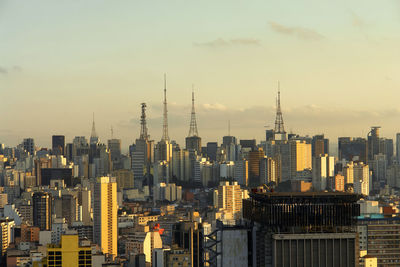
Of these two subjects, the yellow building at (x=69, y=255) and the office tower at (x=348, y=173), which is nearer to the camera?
the yellow building at (x=69, y=255)

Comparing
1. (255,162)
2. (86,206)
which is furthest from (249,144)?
(86,206)

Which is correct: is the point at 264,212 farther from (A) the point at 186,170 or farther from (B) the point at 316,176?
(A) the point at 186,170

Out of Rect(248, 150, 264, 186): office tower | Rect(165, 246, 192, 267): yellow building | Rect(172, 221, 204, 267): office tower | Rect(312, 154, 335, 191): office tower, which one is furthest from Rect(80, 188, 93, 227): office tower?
Rect(165, 246, 192, 267): yellow building

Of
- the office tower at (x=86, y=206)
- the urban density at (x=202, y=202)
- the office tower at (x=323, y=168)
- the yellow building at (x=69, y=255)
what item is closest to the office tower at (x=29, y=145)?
the urban density at (x=202, y=202)

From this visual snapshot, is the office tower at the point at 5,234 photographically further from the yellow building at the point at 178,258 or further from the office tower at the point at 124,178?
the office tower at the point at 124,178

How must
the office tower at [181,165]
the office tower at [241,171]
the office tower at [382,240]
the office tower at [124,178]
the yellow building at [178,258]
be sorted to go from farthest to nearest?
the office tower at [181,165], the office tower at [124,178], the office tower at [241,171], the yellow building at [178,258], the office tower at [382,240]

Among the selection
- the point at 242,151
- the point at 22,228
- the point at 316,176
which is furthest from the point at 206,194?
the point at 22,228
